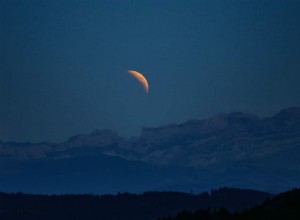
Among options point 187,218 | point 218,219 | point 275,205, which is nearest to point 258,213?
point 275,205

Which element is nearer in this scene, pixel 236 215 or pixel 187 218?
pixel 236 215

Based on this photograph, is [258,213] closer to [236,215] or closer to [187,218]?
[236,215]

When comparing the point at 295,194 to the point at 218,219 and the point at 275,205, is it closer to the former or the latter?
the point at 275,205

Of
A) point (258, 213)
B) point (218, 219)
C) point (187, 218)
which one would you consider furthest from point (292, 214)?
point (187, 218)

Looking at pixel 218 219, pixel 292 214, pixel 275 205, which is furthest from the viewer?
pixel 218 219

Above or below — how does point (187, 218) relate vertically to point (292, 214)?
above

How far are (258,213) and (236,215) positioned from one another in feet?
18.6

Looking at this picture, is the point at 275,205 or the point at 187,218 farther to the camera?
the point at 187,218

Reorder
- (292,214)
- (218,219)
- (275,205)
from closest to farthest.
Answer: (292,214), (275,205), (218,219)

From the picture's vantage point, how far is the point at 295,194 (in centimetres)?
9831

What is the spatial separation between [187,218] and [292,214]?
22.7m

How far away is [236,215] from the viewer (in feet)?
330

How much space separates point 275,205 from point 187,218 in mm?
16285

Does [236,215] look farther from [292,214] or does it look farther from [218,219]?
[292,214]
